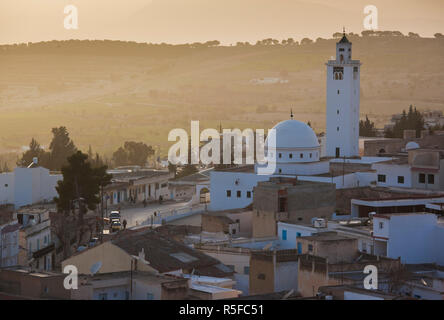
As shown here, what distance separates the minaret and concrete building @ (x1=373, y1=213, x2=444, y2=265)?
59.5ft

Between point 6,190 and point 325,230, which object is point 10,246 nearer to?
point 325,230

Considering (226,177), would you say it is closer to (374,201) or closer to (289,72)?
(374,201)

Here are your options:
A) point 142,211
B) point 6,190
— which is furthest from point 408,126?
point 6,190

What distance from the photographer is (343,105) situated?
47.4 m

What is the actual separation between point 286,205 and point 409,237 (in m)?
5.55

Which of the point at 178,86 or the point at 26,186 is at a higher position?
the point at 178,86

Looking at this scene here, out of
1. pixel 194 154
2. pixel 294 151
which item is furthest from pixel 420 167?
pixel 194 154

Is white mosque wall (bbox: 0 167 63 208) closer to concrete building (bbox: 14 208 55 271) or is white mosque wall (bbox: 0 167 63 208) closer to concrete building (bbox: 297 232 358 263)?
concrete building (bbox: 14 208 55 271)

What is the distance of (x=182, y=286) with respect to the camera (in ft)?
69.6

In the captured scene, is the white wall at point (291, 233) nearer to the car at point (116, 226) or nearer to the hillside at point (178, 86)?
the car at point (116, 226)

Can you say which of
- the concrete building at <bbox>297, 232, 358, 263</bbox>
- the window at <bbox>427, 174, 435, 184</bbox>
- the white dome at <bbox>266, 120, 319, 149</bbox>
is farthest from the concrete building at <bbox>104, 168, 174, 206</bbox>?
the concrete building at <bbox>297, 232, 358, 263</bbox>

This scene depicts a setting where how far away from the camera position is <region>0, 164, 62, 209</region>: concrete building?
4138 cm

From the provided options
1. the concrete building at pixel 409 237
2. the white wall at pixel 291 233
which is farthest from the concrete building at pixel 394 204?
the concrete building at pixel 409 237

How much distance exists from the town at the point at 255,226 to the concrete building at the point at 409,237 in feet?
0.10
